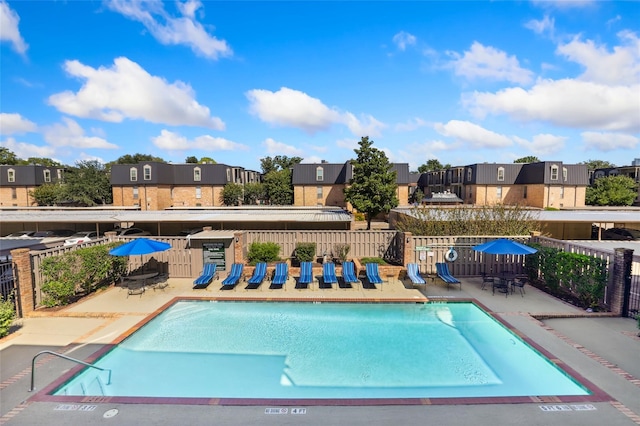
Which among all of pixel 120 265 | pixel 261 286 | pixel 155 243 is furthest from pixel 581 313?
pixel 120 265

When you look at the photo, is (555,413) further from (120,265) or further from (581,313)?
(120,265)

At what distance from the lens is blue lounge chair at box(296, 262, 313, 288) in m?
13.8

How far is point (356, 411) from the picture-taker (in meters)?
6.00

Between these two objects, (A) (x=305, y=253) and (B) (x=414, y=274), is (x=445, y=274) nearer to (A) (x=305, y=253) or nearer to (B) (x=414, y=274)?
(B) (x=414, y=274)

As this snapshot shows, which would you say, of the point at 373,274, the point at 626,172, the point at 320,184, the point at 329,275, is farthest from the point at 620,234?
the point at 626,172

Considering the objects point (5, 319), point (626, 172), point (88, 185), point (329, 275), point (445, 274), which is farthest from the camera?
point (626, 172)

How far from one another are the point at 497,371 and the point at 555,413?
1.79m

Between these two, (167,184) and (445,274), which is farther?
(167,184)

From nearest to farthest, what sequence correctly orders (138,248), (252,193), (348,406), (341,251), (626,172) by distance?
(348,406)
(138,248)
(341,251)
(252,193)
(626,172)

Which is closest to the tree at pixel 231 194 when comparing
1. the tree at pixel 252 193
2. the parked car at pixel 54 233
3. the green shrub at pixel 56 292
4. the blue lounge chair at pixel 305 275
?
the tree at pixel 252 193

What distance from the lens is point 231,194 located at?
44.1 meters

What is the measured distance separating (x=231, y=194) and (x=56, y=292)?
33365 millimetres

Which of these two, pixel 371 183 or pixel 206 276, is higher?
pixel 371 183

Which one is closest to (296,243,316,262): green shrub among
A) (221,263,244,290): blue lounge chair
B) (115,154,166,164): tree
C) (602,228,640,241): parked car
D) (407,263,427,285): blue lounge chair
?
(221,263,244,290): blue lounge chair
